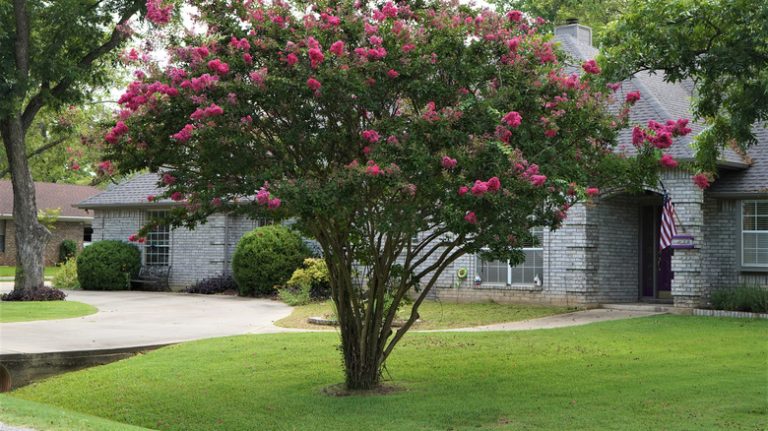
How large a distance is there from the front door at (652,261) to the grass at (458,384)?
594 cm

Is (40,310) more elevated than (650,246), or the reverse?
(650,246)

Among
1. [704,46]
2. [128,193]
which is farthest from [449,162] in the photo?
[128,193]

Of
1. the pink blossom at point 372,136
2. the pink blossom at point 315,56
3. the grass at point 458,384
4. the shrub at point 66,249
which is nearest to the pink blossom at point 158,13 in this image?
the pink blossom at point 315,56

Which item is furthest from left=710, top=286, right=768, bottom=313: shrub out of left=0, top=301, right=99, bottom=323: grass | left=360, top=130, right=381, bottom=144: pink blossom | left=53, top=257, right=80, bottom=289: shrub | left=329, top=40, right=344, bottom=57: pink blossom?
left=53, top=257, right=80, bottom=289: shrub

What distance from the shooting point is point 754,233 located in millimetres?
20328

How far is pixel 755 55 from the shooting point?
10.1 m

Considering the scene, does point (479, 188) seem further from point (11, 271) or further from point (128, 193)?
point (11, 271)

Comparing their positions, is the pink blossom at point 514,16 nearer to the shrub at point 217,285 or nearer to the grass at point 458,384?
the grass at point 458,384

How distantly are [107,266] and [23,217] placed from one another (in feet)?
13.4

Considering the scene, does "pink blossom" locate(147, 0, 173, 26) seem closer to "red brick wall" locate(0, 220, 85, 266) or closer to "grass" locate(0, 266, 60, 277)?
"grass" locate(0, 266, 60, 277)

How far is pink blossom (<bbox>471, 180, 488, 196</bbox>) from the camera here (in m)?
8.59

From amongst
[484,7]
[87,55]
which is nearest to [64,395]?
[484,7]

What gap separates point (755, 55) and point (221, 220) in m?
20.5

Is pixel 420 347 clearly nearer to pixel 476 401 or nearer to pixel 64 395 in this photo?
pixel 476 401
